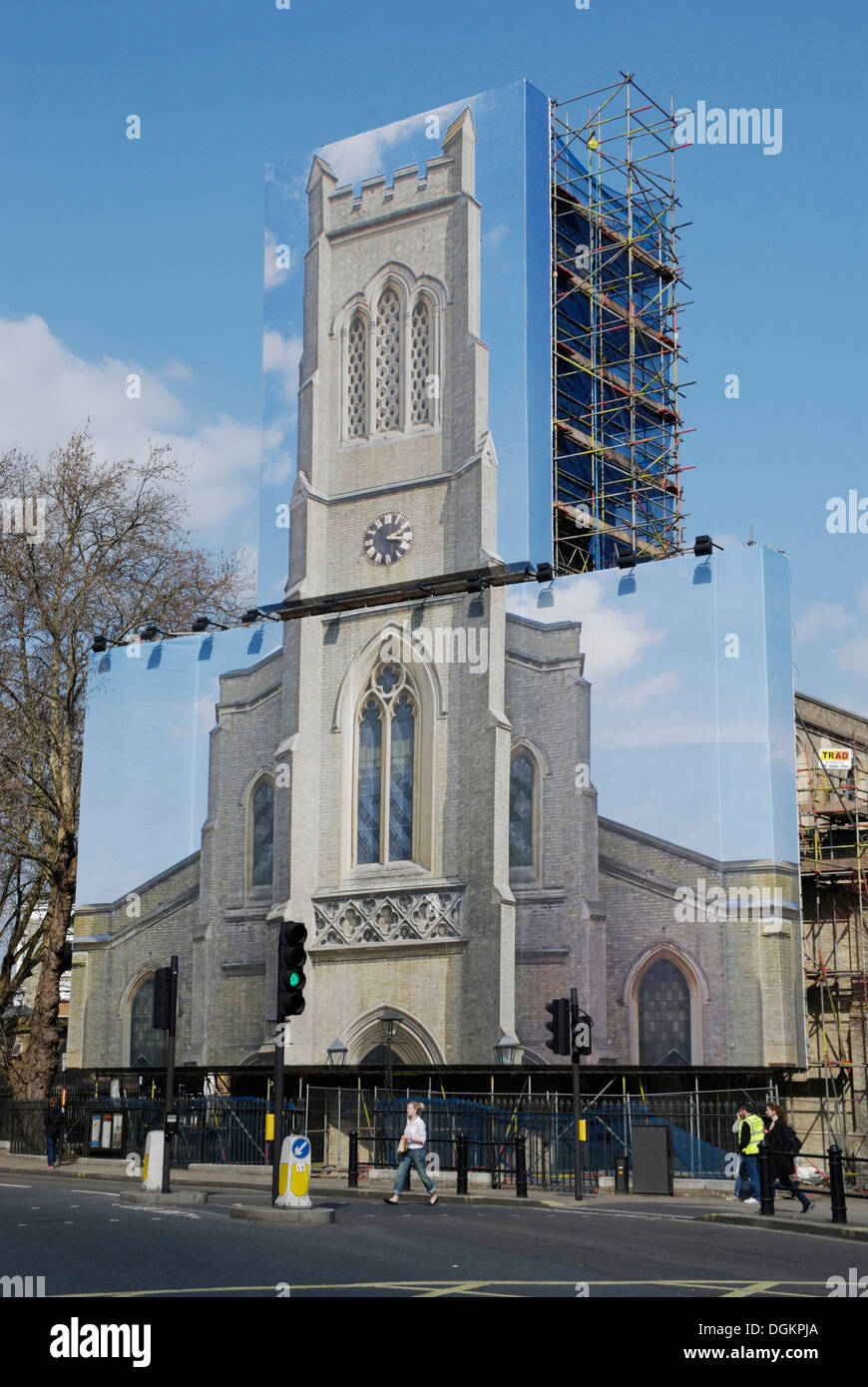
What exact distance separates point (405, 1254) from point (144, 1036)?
27333mm

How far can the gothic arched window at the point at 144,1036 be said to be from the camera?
1567 inches

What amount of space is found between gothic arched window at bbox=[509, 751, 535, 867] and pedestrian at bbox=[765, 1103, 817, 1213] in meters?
10.3

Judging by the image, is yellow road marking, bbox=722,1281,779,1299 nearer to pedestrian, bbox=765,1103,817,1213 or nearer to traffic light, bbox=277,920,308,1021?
traffic light, bbox=277,920,308,1021

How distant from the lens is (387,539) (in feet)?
123

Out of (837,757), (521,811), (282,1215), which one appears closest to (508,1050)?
(521,811)

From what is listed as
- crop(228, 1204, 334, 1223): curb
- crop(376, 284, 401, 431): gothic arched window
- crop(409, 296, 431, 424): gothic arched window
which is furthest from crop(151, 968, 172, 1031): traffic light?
crop(376, 284, 401, 431): gothic arched window

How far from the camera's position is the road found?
38.8 ft

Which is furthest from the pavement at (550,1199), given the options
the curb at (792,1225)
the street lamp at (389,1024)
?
the street lamp at (389,1024)

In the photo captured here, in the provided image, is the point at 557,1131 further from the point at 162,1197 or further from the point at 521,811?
the point at 162,1197

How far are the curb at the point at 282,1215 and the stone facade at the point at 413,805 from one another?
15.8m

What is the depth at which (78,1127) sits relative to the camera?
3519 centimetres

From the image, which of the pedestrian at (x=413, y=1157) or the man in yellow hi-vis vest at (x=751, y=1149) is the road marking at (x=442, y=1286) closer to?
the pedestrian at (x=413, y=1157)
